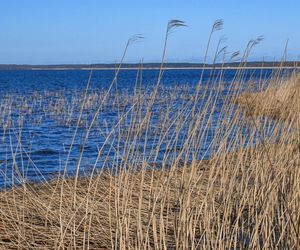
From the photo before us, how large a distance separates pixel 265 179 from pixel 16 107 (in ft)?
55.0

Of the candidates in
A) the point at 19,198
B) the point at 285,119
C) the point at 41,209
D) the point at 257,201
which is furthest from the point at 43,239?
the point at 285,119

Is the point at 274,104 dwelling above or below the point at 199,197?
above

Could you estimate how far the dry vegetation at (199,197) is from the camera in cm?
304

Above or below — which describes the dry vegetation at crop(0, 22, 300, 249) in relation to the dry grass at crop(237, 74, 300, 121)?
below

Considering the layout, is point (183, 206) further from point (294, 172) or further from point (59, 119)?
point (59, 119)

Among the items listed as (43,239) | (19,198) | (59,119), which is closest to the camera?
(43,239)

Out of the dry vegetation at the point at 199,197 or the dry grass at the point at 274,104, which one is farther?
the dry grass at the point at 274,104

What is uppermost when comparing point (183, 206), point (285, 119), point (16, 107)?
point (285, 119)

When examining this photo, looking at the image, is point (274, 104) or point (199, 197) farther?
point (274, 104)

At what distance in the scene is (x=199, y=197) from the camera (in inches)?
144

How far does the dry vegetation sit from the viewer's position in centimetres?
304

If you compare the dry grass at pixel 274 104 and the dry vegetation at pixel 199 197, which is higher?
the dry grass at pixel 274 104

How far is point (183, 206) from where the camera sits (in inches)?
121

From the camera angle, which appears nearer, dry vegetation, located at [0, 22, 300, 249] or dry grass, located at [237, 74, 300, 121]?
dry vegetation, located at [0, 22, 300, 249]
